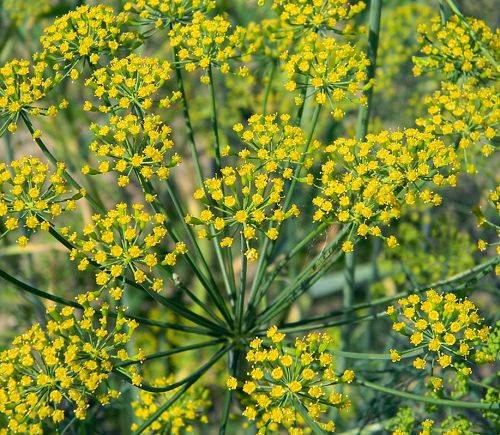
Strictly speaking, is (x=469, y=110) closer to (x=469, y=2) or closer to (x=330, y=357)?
(x=330, y=357)

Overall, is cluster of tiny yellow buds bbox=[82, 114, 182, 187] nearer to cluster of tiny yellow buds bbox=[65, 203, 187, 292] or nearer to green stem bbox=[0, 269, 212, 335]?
cluster of tiny yellow buds bbox=[65, 203, 187, 292]

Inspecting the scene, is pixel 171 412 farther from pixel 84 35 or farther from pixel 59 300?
pixel 84 35

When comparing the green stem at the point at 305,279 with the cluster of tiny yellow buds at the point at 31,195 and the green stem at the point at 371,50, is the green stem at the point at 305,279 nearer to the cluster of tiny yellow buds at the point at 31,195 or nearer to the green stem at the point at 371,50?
the green stem at the point at 371,50

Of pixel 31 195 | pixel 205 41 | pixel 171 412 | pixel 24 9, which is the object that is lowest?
pixel 171 412

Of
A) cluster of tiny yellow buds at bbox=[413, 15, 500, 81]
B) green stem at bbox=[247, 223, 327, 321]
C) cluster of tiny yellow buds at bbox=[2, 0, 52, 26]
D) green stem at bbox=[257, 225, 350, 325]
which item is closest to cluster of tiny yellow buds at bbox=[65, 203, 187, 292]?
green stem at bbox=[247, 223, 327, 321]

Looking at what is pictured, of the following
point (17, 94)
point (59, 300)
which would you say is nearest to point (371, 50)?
point (17, 94)

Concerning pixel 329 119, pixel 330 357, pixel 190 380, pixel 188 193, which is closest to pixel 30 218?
pixel 190 380

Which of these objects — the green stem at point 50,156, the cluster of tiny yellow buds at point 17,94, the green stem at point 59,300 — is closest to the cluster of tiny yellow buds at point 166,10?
the cluster of tiny yellow buds at point 17,94
